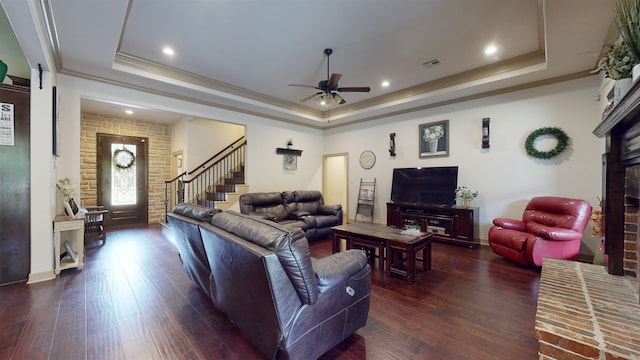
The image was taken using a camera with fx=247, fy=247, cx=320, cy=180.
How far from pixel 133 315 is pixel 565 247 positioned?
5133mm

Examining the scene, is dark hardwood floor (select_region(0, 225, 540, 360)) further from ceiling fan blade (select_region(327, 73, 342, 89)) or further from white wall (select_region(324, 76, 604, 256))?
ceiling fan blade (select_region(327, 73, 342, 89))

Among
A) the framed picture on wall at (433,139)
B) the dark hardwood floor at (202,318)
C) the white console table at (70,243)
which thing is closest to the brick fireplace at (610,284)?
the dark hardwood floor at (202,318)

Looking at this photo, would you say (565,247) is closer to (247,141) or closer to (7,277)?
(247,141)

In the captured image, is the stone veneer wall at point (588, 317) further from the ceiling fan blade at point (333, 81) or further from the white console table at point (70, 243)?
the white console table at point (70, 243)

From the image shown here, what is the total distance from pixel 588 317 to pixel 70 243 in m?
5.67

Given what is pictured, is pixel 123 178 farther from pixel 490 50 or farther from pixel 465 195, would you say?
pixel 490 50

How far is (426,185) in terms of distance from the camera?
5.33 meters

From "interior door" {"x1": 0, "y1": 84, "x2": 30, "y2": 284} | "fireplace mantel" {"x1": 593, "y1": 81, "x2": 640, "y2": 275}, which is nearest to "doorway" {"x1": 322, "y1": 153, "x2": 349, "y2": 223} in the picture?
"interior door" {"x1": 0, "y1": 84, "x2": 30, "y2": 284}

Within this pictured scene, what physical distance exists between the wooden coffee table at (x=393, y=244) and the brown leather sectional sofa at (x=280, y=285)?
Result: 1.24m

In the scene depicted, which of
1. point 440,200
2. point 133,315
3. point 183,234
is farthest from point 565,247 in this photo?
point 133,315

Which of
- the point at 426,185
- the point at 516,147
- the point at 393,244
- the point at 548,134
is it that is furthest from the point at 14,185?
the point at 548,134

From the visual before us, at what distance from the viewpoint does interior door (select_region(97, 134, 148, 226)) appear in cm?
641

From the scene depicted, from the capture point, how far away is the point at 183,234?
2.47 meters

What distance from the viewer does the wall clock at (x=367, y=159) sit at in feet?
21.7
